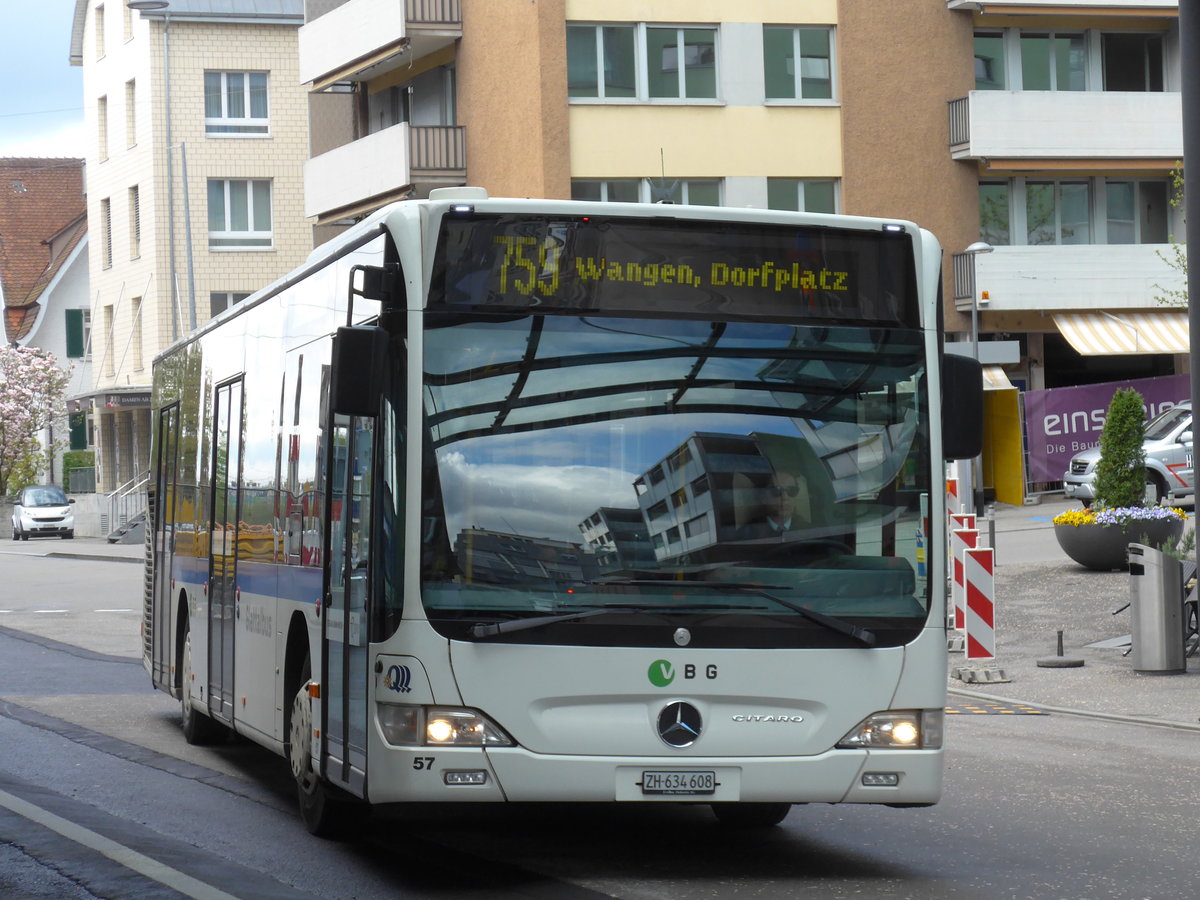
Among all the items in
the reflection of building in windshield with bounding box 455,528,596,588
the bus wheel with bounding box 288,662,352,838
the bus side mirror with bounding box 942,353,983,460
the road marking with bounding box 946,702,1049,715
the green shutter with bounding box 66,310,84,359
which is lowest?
the road marking with bounding box 946,702,1049,715

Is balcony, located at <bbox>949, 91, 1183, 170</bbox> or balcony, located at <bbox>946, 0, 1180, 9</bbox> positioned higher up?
balcony, located at <bbox>946, 0, 1180, 9</bbox>

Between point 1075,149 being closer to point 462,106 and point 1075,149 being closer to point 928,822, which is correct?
point 462,106

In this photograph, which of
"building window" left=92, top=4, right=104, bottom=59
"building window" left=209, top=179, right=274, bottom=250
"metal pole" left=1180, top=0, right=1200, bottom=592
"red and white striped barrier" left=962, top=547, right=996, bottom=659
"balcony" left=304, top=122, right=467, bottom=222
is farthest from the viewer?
"building window" left=92, top=4, right=104, bottom=59

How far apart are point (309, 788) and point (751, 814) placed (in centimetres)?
215

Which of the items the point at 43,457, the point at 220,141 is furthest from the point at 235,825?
the point at 43,457

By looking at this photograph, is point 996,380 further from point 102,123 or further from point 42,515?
point 102,123

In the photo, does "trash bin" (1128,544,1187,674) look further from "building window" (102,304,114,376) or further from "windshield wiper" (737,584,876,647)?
"building window" (102,304,114,376)

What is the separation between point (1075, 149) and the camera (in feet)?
144

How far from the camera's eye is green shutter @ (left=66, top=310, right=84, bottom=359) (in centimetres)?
6844

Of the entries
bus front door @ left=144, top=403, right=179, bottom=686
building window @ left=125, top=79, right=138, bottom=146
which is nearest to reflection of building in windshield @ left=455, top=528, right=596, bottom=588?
bus front door @ left=144, top=403, right=179, bottom=686

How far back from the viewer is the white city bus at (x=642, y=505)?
7855 millimetres

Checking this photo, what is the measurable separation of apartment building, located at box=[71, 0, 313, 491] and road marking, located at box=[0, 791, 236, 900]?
4897 cm

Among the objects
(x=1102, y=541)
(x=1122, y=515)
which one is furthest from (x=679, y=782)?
(x=1102, y=541)

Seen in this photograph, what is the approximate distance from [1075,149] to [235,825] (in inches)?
1472
